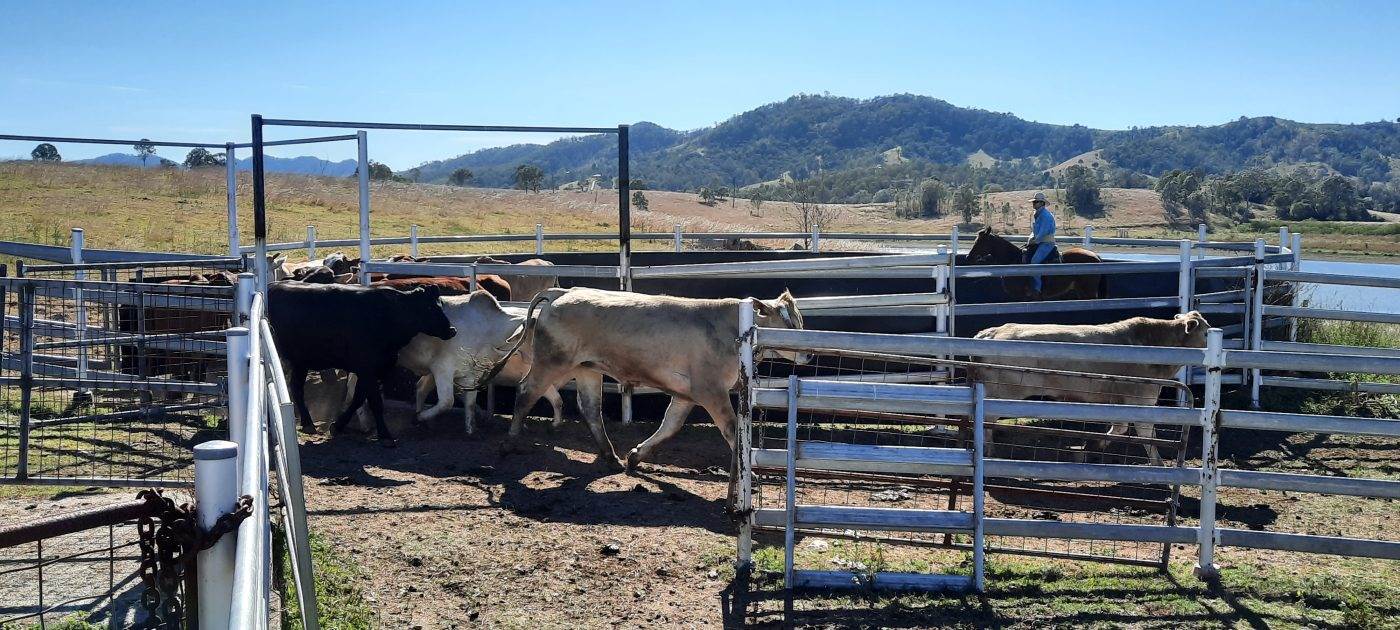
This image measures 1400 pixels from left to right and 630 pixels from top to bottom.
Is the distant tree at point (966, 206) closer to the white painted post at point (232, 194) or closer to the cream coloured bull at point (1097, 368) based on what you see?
the cream coloured bull at point (1097, 368)

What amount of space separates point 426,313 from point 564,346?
5.90 ft

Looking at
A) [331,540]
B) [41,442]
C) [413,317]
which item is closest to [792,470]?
[331,540]

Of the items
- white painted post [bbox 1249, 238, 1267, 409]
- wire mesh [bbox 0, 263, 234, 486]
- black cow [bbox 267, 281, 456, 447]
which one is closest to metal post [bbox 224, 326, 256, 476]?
wire mesh [bbox 0, 263, 234, 486]

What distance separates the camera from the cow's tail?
31.6 ft

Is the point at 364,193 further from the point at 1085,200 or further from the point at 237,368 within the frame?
the point at 1085,200

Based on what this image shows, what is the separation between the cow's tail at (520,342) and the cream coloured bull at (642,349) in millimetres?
21

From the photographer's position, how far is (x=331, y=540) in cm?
655

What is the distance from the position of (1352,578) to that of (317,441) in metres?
8.08

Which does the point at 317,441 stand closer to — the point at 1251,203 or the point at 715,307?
the point at 715,307

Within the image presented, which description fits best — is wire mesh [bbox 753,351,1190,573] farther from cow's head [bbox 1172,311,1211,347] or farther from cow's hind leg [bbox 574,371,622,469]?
cow's hind leg [bbox 574,371,622,469]

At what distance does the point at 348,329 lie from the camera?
10.1m

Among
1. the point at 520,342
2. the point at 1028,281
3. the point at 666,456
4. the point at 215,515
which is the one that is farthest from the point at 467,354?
the point at 215,515

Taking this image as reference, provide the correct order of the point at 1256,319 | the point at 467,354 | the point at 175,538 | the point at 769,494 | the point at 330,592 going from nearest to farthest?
the point at 175,538, the point at 330,592, the point at 769,494, the point at 467,354, the point at 1256,319

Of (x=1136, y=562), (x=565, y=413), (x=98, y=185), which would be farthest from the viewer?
(x=98, y=185)
